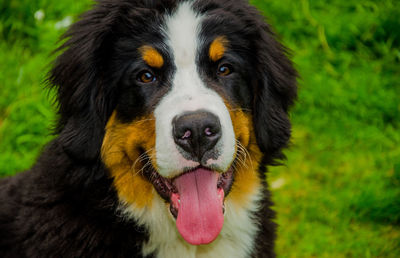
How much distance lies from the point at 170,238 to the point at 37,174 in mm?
855

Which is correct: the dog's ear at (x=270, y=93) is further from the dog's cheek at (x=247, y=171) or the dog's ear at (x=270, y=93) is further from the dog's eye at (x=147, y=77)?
the dog's eye at (x=147, y=77)

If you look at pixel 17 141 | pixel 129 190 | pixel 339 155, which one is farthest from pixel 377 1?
pixel 129 190

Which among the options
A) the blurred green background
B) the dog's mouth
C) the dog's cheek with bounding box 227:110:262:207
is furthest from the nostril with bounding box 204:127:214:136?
the blurred green background

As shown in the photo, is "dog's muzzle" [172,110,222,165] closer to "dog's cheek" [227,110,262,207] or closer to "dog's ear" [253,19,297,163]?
"dog's cheek" [227,110,262,207]

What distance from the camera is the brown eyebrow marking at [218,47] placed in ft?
10.8

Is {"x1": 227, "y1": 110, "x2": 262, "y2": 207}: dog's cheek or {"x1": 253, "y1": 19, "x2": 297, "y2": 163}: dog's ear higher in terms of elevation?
{"x1": 253, "y1": 19, "x2": 297, "y2": 163}: dog's ear

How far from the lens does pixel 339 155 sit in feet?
18.7

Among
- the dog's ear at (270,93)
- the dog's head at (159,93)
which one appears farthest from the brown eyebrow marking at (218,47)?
the dog's ear at (270,93)

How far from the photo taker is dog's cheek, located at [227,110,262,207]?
137 inches

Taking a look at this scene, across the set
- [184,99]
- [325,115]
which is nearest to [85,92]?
[184,99]

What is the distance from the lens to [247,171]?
3553mm

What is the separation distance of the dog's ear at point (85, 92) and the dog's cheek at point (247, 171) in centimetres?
80

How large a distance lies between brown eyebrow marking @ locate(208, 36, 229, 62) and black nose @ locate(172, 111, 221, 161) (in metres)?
0.44

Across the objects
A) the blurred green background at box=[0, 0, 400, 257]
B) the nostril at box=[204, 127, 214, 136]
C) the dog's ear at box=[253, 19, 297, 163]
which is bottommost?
the blurred green background at box=[0, 0, 400, 257]
